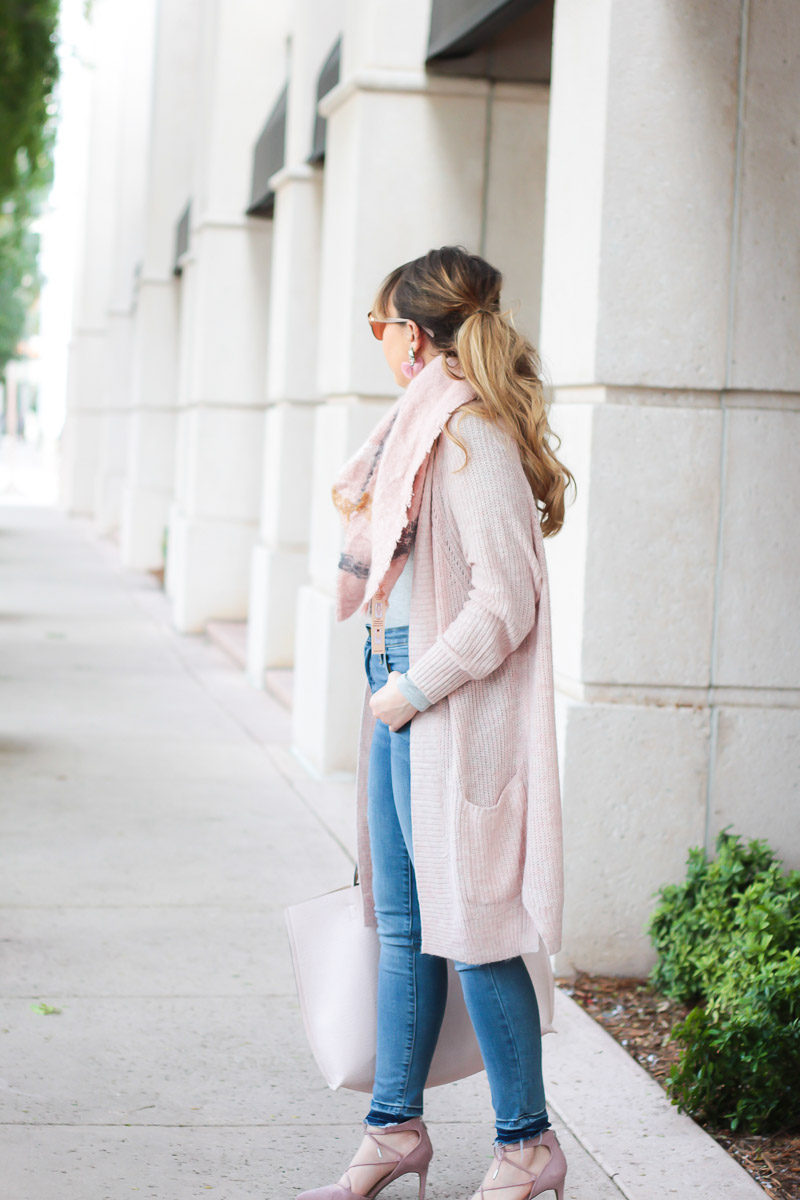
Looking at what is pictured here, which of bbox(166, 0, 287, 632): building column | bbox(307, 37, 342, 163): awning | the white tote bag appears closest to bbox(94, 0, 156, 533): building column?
bbox(166, 0, 287, 632): building column

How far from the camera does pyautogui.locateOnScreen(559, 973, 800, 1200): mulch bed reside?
140 inches

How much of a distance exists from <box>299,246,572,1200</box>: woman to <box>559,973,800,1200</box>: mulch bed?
2.36 ft

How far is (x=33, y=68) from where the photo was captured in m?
17.0

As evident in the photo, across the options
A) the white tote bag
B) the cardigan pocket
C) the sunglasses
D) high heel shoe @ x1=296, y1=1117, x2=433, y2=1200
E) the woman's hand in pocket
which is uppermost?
the sunglasses

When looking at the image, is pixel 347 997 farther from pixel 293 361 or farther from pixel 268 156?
pixel 268 156

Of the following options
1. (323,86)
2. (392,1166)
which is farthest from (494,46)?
(392,1166)

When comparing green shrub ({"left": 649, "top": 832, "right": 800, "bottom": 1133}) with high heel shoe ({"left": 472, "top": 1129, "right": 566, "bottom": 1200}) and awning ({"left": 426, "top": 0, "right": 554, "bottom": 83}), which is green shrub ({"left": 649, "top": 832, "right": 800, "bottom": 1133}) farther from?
awning ({"left": 426, "top": 0, "right": 554, "bottom": 83})

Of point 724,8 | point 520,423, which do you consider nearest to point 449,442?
point 520,423

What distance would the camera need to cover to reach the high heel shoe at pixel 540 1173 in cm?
308

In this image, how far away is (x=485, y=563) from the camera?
293 cm

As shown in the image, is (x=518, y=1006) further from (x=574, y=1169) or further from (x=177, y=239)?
(x=177, y=239)

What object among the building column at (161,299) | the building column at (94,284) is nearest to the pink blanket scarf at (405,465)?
the building column at (161,299)

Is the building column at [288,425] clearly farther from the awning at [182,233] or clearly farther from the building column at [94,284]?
the building column at [94,284]

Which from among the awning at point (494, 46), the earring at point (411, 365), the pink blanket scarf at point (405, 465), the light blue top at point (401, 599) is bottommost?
the light blue top at point (401, 599)
